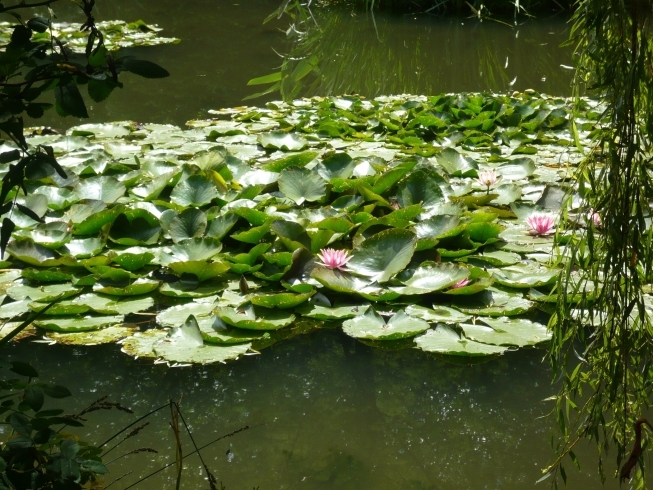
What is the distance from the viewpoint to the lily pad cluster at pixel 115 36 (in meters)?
6.69

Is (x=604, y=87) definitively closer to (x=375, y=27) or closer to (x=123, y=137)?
(x=123, y=137)

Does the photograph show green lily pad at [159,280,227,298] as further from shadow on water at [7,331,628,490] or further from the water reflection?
the water reflection

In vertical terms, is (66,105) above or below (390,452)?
above

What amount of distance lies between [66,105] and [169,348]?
3.65 ft

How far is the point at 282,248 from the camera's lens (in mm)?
2574

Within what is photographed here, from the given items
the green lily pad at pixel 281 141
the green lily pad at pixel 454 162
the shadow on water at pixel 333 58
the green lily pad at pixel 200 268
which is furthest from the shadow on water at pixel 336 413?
the shadow on water at pixel 333 58

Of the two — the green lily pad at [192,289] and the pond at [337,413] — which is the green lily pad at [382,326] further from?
the green lily pad at [192,289]

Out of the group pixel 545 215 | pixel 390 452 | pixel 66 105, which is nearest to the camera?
pixel 66 105

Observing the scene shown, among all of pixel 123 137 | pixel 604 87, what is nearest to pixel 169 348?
pixel 604 87

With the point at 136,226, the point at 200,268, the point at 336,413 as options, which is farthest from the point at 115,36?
the point at 336,413

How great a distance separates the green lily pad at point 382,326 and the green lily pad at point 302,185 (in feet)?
2.66

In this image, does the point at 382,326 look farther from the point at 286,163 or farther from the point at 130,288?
the point at 286,163

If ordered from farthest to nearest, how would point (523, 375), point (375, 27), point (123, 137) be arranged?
point (375, 27), point (123, 137), point (523, 375)

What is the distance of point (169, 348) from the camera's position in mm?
2045
